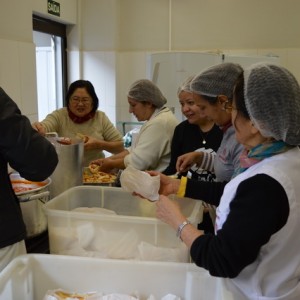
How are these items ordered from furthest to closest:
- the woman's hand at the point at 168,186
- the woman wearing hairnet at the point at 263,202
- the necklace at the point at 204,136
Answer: the necklace at the point at 204,136, the woman's hand at the point at 168,186, the woman wearing hairnet at the point at 263,202

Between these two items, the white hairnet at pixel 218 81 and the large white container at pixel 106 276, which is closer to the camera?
the large white container at pixel 106 276

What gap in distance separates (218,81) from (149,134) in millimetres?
584

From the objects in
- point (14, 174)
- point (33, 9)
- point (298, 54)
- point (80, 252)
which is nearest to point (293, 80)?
point (80, 252)

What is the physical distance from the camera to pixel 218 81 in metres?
1.27

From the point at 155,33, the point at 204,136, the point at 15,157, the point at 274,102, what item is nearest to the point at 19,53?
the point at 204,136

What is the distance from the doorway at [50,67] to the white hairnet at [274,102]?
259 centimetres

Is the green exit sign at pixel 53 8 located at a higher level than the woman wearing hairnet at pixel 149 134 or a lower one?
higher

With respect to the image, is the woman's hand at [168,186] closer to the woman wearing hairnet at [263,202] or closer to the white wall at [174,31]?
the woman wearing hairnet at [263,202]

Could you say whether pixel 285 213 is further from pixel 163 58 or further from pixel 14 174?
pixel 163 58

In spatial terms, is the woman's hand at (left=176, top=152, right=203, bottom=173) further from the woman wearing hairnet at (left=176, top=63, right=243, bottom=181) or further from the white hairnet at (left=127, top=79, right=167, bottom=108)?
the white hairnet at (left=127, top=79, right=167, bottom=108)

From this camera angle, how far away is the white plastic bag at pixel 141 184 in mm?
1120

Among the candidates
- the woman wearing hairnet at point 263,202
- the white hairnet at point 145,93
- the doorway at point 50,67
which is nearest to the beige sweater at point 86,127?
the white hairnet at point 145,93

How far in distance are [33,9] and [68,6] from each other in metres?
0.68

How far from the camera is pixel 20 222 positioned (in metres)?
0.96
